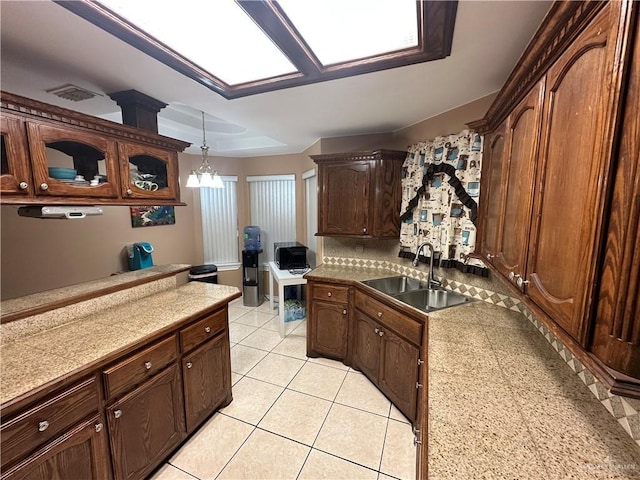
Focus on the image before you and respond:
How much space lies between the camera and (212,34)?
126 cm

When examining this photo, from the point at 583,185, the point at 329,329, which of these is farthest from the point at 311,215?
the point at 583,185

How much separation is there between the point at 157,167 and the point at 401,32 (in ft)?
5.97

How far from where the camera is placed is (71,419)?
115cm

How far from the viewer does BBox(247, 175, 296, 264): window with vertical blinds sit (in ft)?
13.7

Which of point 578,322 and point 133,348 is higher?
point 578,322

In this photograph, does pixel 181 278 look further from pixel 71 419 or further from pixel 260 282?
pixel 71 419

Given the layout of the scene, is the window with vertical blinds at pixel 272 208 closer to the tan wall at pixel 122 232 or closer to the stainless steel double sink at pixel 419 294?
the tan wall at pixel 122 232

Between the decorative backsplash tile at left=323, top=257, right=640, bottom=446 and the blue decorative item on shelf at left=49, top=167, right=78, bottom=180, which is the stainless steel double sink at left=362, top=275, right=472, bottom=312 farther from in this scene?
the blue decorative item on shelf at left=49, top=167, right=78, bottom=180

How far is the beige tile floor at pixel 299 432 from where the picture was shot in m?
1.63

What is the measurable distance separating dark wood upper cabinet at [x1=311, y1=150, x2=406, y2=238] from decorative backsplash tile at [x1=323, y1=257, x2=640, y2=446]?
41 cm

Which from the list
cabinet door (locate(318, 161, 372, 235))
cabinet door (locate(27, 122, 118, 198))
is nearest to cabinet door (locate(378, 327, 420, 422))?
cabinet door (locate(318, 161, 372, 235))

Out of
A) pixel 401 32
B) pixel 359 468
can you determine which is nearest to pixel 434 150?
pixel 401 32

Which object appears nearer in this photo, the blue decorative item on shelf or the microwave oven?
the blue decorative item on shelf

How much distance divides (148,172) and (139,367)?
1325mm
